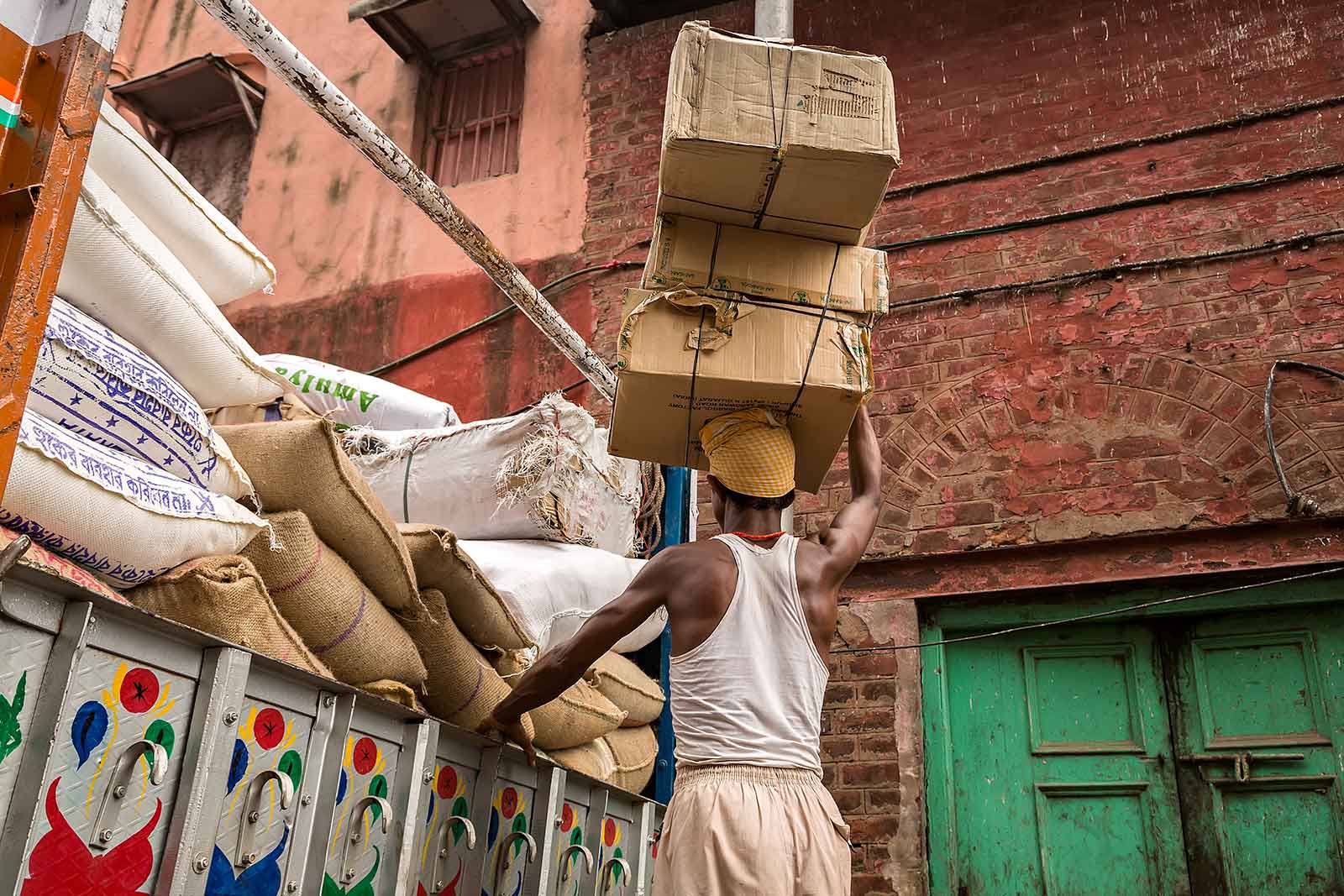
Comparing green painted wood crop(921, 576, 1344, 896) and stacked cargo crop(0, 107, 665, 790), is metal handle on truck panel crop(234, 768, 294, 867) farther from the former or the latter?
green painted wood crop(921, 576, 1344, 896)

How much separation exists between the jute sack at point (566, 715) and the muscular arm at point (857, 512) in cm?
79

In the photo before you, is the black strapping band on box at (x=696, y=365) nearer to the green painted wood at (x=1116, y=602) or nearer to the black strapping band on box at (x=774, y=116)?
the black strapping band on box at (x=774, y=116)

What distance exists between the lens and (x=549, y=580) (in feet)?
10.1

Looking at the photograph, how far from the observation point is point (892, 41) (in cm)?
527

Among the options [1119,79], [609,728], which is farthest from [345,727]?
[1119,79]

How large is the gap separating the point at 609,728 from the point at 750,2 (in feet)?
13.1

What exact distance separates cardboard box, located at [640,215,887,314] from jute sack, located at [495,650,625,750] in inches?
42.1

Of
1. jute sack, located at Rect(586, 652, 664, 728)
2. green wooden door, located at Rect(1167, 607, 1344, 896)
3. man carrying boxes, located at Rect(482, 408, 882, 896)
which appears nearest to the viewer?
man carrying boxes, located at Rect(482, 408, 882, 896)

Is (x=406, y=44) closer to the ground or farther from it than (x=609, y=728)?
farther from it

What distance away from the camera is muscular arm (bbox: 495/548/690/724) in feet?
7.57

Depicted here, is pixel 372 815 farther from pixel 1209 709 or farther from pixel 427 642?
pixel 1209 709

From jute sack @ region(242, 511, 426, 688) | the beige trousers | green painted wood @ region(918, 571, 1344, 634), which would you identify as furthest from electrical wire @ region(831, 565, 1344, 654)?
jute sack @ region(242, 511, 426, 688)

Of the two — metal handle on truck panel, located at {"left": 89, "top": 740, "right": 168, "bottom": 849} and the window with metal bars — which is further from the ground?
the window with metal bars

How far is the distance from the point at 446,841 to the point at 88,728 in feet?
3.09
